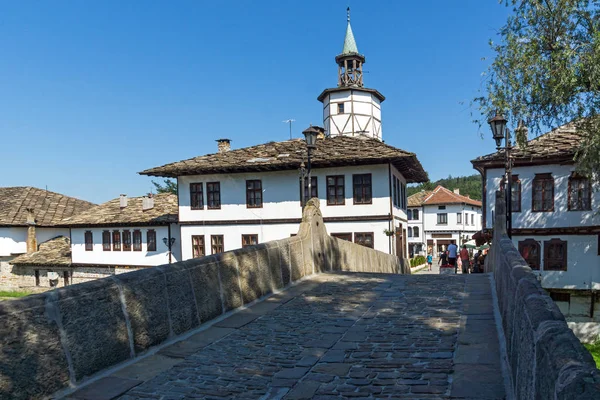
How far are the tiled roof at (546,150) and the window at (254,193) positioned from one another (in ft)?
36.9

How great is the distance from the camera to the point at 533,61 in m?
14.9

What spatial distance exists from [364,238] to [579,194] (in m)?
10.1

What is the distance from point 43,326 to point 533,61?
14870 millimetres

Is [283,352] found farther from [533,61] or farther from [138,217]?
[138,217]

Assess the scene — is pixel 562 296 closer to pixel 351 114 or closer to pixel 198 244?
pixel 351 114

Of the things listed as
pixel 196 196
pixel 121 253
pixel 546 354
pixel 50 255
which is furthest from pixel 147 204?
pixel 546 354

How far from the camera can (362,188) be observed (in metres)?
25.8

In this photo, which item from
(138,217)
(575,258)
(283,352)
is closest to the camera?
(283,352)

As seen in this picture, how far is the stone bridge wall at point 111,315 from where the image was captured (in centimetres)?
401

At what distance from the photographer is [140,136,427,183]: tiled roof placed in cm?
2516

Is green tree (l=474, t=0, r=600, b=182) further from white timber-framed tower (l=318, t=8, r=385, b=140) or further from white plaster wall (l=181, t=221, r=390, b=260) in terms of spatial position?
white timber-framed tower (l=318, t=8, r=385, b=140)

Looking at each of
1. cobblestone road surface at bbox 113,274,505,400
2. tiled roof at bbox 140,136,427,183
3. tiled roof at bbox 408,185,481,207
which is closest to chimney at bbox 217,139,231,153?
tiled roof at bbox 140,136,427,183

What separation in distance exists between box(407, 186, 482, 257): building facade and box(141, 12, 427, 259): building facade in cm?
3093

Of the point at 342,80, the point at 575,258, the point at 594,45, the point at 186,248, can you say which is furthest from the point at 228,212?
the point at 594,45
